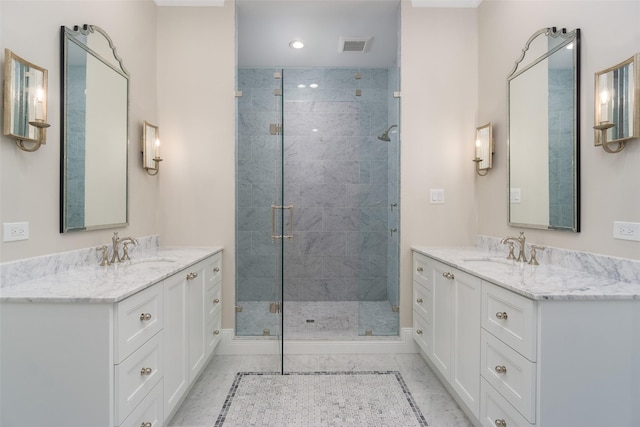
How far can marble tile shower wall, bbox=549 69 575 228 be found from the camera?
5.92ft

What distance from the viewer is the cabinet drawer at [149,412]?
1.35 meters

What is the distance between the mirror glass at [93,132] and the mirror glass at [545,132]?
272cm

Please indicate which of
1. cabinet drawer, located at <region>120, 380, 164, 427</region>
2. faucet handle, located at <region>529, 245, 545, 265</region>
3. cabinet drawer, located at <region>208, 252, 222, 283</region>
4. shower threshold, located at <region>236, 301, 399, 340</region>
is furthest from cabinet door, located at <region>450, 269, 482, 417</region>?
cabinet drawer, located at <region>208, 252, 222, 283</region>

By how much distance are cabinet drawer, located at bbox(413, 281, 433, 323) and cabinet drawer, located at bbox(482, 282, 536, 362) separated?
29.0 inches

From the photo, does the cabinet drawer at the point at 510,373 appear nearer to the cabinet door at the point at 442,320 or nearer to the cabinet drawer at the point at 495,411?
the cabinet drawer at the point at 495,411

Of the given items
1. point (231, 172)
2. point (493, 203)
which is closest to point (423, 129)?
point (493, 203)

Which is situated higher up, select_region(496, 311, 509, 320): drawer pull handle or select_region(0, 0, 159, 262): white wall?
select_region(0, 0, 159, 262): white wall

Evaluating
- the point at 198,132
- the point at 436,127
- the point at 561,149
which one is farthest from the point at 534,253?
the point at 198,132

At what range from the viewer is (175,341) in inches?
70.4

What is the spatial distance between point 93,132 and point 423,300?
251cm

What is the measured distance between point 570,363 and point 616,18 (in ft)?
5.21

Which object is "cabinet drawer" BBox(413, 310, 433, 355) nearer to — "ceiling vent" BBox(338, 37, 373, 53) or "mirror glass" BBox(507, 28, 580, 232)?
"mirror glass" BBox(507, 28, 580, 232)

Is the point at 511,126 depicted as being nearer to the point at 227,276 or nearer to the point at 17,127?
the point at 227,276

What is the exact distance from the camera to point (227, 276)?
9.07ft
